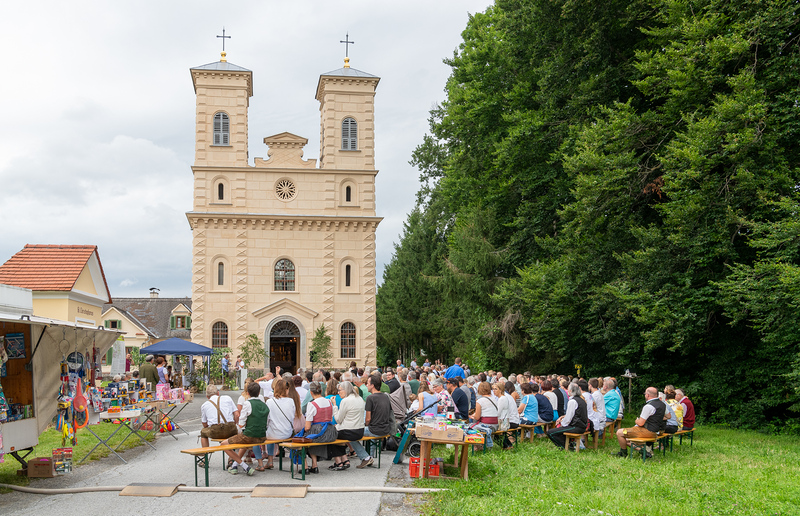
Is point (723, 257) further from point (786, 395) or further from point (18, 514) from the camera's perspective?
point (18, 514)

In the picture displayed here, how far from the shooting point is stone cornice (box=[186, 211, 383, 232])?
3381 centimetres

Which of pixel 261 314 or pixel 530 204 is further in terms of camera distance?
pixel 261 314

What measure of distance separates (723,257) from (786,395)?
12.2ft

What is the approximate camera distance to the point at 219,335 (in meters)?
33.4

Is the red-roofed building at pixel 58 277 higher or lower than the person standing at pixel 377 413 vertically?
higher

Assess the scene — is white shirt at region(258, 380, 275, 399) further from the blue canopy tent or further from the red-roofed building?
the blue canopy tent

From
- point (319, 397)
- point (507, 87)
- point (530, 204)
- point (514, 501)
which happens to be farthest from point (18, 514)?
point (507, 87)

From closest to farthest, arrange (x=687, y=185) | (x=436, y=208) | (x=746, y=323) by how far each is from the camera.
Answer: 1. (x=687, y=185)
2. (x=746, y=323)
3. (x=436, y=208)

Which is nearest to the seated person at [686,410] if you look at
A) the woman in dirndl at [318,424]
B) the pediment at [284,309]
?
the woman in dirndl at [318,424]

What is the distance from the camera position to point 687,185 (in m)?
15.5

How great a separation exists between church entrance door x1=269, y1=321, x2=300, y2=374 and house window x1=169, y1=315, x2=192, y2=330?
25.7 meters

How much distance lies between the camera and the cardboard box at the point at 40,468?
9.84m

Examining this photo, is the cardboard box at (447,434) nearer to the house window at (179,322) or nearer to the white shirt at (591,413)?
the white shirt at (591,413)

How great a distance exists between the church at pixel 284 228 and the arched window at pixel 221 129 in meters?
0.05
